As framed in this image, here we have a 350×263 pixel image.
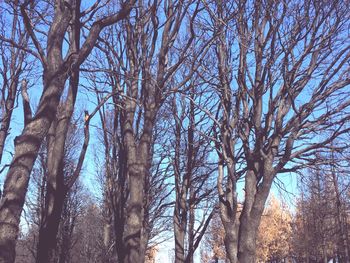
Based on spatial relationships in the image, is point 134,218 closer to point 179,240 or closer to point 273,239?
point 179,240

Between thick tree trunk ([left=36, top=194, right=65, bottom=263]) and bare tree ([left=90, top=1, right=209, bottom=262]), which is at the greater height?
bare tree ([left=90, top=1, right=209, bottom=262])

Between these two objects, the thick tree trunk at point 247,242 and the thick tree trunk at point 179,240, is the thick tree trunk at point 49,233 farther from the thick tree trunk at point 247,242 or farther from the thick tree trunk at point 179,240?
the thick tree trunk at point 179,240

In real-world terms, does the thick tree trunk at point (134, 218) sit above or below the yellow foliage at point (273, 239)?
below

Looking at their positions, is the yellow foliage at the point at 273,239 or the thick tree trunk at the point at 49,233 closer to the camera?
the thick tree trunk at the point at 49,233

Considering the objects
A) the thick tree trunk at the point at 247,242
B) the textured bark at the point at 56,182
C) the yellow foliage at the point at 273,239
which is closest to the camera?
the textured bark at the point at 56,182

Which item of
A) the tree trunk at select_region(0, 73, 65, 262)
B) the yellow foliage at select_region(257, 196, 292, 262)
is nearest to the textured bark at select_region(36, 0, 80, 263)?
the tree trunk at select_region(0, 73, 65, 262)

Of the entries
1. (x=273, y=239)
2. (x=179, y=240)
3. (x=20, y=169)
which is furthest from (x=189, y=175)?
(x=273, y=239)

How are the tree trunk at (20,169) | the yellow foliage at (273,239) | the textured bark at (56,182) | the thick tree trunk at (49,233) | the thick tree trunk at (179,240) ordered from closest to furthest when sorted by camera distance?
1. the tree trunk at (20,169)
2. the thick tree trunk at (49,233)
3. the textured bark at (56,182)
4. the thick tree trunk at (179,240)
5. the yellow foliage at (273,239)

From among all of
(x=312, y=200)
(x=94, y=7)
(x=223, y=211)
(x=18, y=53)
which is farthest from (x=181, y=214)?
(x=312, y=200)

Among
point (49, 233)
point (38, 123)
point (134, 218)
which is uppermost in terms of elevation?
point (38, 123)

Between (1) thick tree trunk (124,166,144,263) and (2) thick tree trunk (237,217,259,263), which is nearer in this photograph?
(1) thick tree trunk (124,166,144,263)

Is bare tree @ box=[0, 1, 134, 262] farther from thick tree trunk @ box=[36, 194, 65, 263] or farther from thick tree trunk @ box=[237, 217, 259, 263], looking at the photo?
thick tree trunk @ box=[237, 217, 259, 263]

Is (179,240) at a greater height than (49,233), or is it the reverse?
(179,240)

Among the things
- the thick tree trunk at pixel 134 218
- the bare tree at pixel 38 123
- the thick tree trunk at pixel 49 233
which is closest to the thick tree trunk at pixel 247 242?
the thick tree trunk at pixel 134 218
